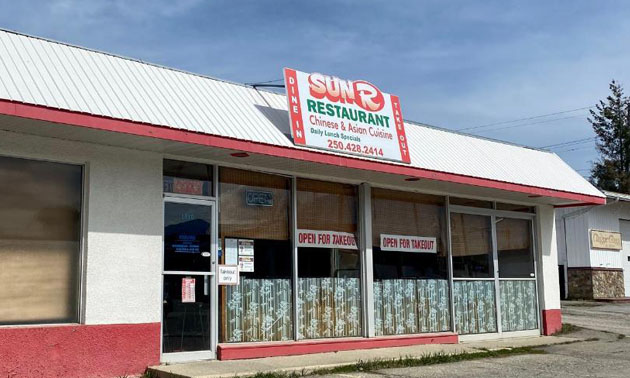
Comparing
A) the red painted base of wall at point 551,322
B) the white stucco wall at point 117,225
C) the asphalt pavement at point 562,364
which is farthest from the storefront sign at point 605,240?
the white stucco wall at point 117,225

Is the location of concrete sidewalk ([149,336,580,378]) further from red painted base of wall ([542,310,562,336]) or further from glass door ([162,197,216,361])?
red painted base of wall ([542,310,562,336])

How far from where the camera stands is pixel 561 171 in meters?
16.7

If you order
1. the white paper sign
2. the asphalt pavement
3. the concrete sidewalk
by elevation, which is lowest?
the asphalt pavement

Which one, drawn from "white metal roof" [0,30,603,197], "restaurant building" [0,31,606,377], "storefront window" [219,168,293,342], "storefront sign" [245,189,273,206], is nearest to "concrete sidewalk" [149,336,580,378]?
"restaurant building" [0,31,606,377]

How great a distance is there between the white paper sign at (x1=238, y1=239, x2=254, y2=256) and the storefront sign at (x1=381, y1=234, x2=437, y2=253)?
3.04 metres

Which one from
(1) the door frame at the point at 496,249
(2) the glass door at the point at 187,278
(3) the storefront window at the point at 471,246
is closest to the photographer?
(2) the glass door at the point at 187,278

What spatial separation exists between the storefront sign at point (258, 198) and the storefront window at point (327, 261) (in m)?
0.62

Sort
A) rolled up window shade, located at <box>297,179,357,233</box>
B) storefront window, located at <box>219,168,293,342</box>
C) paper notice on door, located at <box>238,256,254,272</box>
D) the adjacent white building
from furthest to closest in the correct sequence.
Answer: the adjacent white building < rolled up window shade, located at <box>297,179,357,233</box> < paper notice on door, located at <box>238,256,254,272</box> < storefront window, located at <box>219,168,293,342</box>

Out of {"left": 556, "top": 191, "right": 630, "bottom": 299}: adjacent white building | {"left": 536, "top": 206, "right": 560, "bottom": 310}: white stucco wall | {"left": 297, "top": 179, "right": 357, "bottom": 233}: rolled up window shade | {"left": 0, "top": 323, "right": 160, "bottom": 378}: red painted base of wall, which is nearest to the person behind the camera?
{"left": 0, "top": 323, "right": 160, "bottom": 378}: red painted base of wall

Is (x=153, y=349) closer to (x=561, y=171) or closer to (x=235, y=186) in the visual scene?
(x=235, y=186)

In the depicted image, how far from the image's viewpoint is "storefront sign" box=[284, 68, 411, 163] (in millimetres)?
11109

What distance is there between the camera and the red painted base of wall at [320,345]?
1030 cm

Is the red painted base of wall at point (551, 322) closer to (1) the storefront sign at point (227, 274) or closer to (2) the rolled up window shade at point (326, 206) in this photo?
(2) the rolled up window shade at point (326, 206)

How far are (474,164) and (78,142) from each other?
26.4 ft
